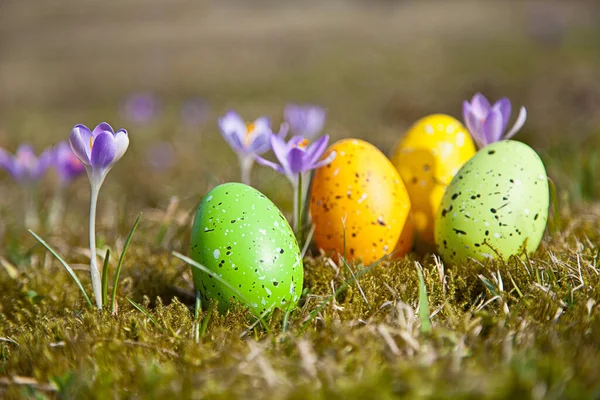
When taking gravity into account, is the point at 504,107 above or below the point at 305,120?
above

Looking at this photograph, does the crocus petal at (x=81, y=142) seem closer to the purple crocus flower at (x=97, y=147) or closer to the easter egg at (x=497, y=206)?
the purple crocus flower at (x=97, y=147)

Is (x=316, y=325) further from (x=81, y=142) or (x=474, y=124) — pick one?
(x=474, y=124)

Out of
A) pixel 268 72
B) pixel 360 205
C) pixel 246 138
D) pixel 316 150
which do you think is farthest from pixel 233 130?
pixel 268 72

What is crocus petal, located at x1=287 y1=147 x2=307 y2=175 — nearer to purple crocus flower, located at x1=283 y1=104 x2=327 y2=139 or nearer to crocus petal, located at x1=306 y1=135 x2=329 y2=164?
crocus petal, located at x1=306 y1=135 x2=329 y2=164

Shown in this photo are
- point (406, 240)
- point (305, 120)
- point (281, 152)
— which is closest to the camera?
point (281, 152)

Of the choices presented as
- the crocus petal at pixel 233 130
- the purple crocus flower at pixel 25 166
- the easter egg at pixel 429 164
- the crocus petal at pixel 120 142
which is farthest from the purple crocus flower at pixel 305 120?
the crocus petal at pixel 120 142

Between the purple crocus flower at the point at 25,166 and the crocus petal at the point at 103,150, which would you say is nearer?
the crocus petal at the point at 103,150
